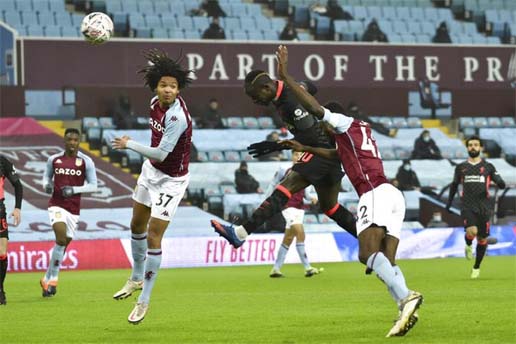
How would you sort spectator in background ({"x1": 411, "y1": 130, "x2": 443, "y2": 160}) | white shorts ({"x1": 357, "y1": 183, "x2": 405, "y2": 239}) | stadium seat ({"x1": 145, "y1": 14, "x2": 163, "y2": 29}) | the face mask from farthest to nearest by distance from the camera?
stadium seat ({"x1": 145, "y1": 14, "x2": 163, "y2": 29}) < spectator in background ({"x1": 411, "y1": 130, "x2": 443, "y2": 160}) < the face mask < white shorts ({"x1": 357, "y1": 183, "x2": 405, "y2": 239})

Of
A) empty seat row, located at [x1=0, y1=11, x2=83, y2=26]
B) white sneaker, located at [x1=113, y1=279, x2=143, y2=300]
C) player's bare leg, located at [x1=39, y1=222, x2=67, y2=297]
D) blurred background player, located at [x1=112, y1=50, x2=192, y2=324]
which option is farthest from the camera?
empty seat row, located at [x1=0, y1=11, x2=83, y2=26]

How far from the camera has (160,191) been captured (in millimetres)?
12562

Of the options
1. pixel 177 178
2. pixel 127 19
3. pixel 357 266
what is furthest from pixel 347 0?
pixel 177 178

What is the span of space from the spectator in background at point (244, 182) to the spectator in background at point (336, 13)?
33.6ft

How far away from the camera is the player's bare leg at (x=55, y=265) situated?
1714 centimetres

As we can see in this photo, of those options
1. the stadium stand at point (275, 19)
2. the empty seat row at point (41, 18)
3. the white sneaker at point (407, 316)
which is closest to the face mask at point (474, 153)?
the white sneaker at point (407, 316)

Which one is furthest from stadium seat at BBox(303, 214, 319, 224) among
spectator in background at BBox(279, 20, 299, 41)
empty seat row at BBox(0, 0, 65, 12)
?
empty seat row at BBox(0, 0, 65, 12)

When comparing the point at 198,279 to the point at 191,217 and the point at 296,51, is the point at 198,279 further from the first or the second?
the point at 296,51

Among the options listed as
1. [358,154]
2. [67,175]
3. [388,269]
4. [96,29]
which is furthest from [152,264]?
[67,175]

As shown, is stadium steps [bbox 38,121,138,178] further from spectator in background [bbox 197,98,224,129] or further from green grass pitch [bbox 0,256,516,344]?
green grass pitch [bbox 0,256,516,344]

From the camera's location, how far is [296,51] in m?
37.4

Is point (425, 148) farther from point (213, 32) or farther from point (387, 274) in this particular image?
point (387, 274)

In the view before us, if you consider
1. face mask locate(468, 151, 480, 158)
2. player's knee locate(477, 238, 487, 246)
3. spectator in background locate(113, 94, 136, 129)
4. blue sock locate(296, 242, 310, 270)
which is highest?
face mask locate(468, 151, 480, 158)

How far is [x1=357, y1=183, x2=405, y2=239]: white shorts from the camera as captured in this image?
35.8 feet
